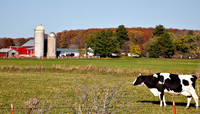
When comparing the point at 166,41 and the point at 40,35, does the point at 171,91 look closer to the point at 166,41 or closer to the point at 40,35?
the point at 40,35

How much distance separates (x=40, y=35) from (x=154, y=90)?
3079 inches

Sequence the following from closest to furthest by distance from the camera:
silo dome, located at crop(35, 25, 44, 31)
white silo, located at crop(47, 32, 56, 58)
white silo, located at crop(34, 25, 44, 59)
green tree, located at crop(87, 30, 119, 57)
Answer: white silo, located at crop(34, 25, 44, 59)
white silo, located at crop(47, 32, 56, 58)
silo dome, located at crop(35, 25, 44, 31)
green tree, located at crop(87, 30, 119, 57)

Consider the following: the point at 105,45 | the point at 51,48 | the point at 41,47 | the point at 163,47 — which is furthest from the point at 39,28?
the point at 163,47

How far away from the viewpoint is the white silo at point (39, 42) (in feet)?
279

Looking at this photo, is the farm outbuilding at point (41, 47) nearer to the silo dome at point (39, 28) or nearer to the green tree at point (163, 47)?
the silo dome at point (39, 28)

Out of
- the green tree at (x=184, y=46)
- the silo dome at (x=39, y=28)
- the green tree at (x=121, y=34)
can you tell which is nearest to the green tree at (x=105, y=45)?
the silo dome at (x=39, y=28)

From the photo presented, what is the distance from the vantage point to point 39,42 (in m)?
86.1

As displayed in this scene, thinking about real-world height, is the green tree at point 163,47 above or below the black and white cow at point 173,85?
above

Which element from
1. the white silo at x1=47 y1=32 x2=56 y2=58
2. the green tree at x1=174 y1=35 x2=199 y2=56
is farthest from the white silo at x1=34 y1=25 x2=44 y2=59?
the green tree at x1=174 y1=35 x2=199 y2=56

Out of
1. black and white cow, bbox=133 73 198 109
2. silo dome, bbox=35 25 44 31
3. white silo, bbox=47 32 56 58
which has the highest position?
silo dome, bbox=35 25 44 31

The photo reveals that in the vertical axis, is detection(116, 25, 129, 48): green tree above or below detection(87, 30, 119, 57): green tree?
above

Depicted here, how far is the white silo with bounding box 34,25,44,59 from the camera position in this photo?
8512 centimetres

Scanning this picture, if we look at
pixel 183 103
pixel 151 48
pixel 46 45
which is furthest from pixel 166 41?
pixel 183 103

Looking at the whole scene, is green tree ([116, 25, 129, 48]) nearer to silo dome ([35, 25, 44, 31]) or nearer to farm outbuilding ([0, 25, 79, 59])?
farm outbuilding ([0, 25, 79, 59])
